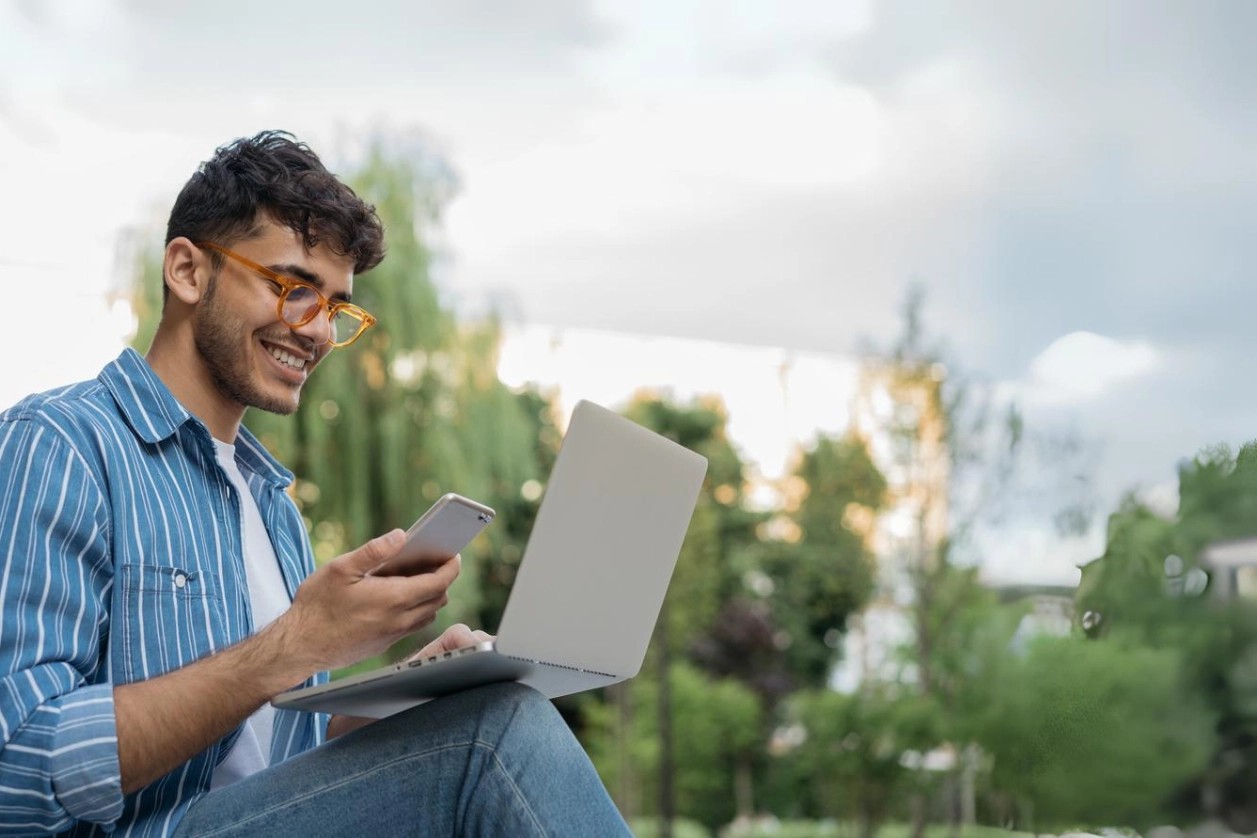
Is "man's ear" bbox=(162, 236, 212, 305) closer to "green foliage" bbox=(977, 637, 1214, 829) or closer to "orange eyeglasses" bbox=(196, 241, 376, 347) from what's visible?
"orange eyeglasses" bbox=(196, 241, 376, 347)

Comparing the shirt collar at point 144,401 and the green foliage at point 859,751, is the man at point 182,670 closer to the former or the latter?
the shirt collar at point 144,401

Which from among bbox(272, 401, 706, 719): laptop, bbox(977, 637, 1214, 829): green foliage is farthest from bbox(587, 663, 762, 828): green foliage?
bbox(272, 401, 706, 719): laptop

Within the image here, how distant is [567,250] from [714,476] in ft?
12.2

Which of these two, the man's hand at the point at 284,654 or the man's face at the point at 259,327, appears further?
the man's face at the point at 259,327

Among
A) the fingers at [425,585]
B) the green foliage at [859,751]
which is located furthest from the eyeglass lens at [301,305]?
the green foliage at [859,751]

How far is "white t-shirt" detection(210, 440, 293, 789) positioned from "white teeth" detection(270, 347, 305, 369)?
12cm

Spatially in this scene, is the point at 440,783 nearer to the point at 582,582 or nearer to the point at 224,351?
the point at 582,582

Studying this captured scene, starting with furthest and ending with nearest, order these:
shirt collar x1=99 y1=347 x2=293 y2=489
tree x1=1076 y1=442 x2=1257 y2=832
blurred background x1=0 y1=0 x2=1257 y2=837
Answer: blurred background x1=0 y1=0 x2=1257 y2=837, tree x1=1076 y1=442 x2=1257 y2=832, shirt collar x1=99 y1=347 x2=293 y2=489

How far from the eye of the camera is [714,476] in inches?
495

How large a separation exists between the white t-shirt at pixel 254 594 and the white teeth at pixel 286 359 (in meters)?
0.12

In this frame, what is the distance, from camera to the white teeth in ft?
4.78

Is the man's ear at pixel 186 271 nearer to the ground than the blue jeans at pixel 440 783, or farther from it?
farther from it

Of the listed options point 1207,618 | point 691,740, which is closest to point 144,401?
point 1207,618

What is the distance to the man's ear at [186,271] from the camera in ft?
4.65
